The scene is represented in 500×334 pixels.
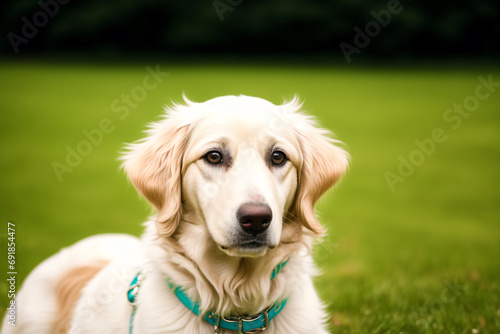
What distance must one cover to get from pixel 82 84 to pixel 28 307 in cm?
2144

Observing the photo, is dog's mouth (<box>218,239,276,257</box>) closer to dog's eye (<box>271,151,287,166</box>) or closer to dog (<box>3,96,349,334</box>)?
dog (<box>3,96,349,334</box>)

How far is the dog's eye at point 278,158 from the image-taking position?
2.95 metres

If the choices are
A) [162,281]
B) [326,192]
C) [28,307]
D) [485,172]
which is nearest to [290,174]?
[326,192]

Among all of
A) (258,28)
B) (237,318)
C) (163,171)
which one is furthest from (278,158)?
(258,28)

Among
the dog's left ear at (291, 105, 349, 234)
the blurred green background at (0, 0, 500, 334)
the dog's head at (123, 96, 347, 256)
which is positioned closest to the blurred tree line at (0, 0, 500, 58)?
the blurred green background at (0, 0, 500, 334)

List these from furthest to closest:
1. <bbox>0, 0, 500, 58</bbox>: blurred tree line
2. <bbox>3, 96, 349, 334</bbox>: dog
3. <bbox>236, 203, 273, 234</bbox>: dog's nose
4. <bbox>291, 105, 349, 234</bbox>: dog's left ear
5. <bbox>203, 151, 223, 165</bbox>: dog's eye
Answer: <bbox>0, 0, 500, 58</bbox>: blurred tree line
<bbox>291, 105, 349, 234</bbox>: dog's left ear
<bbox>203, 151, 223, 165</bbox>: dog's eye
<bbox>3, 96, 349, 334</bbox>: dog
<bbox>236, 203, 273, 234</bbox>: dog's nose

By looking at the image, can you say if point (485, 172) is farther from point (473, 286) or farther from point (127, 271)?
point (127, 271)

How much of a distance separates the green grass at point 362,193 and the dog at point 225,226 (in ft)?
4.54

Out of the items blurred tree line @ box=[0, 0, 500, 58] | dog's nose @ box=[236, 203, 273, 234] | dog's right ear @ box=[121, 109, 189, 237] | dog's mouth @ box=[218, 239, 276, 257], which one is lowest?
dog's mouth @ box=[218, 239, 276, 257]

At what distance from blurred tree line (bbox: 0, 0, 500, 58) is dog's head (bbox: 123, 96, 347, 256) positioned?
3104 centimetres

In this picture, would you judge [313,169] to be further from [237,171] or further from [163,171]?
[163,171]

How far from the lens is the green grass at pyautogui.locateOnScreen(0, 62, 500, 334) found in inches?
183

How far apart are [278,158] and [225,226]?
581 mm

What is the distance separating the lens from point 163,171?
10.0 ft
